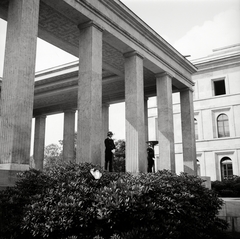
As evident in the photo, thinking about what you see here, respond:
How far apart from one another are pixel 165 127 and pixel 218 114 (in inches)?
765

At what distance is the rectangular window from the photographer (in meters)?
38.9

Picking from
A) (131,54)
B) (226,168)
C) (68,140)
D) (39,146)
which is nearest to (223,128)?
(226,168)

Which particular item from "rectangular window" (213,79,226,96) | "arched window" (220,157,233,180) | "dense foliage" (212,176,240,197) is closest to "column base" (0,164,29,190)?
"dense foliage" (212,176,240,197)

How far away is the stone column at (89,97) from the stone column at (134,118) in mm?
3648

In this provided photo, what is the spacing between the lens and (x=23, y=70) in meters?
10.9

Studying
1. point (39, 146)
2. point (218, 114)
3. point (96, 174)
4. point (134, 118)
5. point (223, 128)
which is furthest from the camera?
point (218, 114)

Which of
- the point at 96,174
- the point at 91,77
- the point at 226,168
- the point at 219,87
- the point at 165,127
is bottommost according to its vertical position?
the point at 96,174

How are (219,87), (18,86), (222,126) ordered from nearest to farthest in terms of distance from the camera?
1. (18,86)
2. (222,126)
3. (219,87)

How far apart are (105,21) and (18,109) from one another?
24.4 feet

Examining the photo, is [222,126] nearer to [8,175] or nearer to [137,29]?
[137,29]

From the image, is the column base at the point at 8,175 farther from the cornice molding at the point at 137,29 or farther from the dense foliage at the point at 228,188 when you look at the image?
the dense foliage at the point at 228,188

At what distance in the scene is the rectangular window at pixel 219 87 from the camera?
38938 mm

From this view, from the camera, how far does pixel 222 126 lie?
37125 millimetres

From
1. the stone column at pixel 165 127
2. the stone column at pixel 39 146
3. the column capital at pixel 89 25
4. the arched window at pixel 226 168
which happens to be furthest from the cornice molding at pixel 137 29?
the arched window at pixel 226 168
